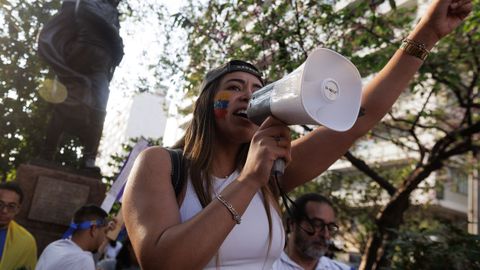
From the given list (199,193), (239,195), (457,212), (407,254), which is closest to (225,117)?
(199,193)

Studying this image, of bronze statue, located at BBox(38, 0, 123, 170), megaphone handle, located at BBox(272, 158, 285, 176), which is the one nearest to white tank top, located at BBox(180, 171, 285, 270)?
megaphone handle, located at BBox(272, 158, 285, 176)

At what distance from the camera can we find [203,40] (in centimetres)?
823

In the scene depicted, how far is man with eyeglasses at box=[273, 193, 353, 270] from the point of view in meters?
3.31

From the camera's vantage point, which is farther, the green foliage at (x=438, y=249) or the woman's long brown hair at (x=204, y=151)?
the green foliage at (x=438, y=249)

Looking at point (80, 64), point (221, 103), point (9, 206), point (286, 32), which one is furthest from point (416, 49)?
point (286, 32)

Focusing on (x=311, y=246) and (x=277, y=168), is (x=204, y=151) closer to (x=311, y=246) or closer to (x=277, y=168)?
(x=277, y=168)

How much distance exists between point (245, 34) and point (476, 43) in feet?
13.3

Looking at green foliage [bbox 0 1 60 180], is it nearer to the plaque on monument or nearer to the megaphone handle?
the plaque on monument

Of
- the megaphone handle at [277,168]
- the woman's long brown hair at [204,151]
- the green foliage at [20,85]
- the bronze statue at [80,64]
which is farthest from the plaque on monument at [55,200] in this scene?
the green foliage at [20,85]

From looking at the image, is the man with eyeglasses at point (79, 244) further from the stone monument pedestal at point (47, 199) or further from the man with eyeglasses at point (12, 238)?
the stone monument pedestal at point (47, 199)

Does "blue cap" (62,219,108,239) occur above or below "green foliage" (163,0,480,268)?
below

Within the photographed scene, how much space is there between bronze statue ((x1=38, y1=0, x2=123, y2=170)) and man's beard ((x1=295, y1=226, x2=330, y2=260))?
2.75 meters

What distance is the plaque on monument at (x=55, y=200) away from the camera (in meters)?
4.50

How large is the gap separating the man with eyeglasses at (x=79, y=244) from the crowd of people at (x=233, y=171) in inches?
76.1
